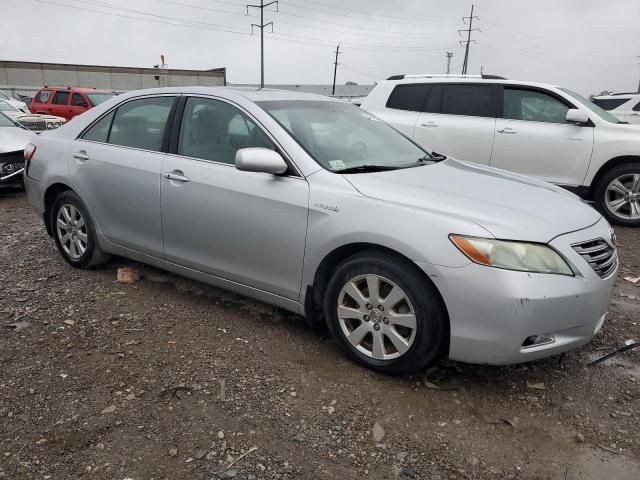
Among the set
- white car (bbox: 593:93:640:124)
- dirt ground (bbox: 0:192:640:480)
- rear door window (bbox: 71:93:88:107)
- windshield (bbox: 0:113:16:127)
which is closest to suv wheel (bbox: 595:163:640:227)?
dirt ground (bbox: 0:192:640:480)

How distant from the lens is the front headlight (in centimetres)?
262

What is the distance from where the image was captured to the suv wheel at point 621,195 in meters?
6.39

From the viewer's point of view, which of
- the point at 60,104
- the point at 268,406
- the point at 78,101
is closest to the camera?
the point at 268,406

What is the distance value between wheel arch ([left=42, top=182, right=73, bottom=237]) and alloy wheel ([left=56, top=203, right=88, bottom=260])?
0.44ft

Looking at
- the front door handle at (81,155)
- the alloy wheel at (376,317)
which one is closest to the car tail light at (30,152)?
the front door handle at (81,155)

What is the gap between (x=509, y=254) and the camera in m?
2.64

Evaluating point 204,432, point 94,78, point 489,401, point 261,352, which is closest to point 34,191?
point 261,352

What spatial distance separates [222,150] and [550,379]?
250 cm

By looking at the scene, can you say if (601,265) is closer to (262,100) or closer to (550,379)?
(550,379)

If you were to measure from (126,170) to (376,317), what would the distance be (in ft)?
7.50

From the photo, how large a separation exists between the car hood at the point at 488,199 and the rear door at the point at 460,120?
3.64m

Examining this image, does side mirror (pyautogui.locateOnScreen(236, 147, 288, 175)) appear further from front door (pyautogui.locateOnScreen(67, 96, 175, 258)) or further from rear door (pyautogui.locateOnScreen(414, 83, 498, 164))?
rear door (pyautogui.locateOnScreen(414, 83, 498, 164))

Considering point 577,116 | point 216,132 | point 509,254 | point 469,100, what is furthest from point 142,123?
point 577,116

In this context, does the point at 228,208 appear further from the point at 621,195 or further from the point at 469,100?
the point at 621,195
